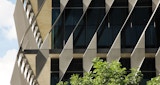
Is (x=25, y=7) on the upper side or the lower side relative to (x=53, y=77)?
upper

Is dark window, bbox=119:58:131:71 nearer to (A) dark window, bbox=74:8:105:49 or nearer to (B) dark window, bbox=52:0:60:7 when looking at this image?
(A) dark window, bbox=74:8:105:49

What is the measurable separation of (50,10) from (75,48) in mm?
3210

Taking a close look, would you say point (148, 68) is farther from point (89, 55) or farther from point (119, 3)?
point (119, 3)

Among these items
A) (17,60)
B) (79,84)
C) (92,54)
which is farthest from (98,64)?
(17,60)

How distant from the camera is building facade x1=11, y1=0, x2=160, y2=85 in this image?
3550cm

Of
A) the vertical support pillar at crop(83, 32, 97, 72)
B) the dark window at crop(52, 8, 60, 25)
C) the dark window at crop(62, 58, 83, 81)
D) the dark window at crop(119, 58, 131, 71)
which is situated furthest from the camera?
the dark window at crop(52, 8, 60, 25)

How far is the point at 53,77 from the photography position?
3622 centimetres

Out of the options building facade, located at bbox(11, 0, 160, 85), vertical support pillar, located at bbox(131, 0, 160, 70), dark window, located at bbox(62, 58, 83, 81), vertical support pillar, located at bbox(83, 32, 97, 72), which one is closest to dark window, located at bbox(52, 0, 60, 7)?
building facade, located at bbox(11, 0, 160, 85)

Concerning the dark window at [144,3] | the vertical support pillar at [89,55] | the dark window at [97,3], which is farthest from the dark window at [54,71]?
the dark window at [144,3]

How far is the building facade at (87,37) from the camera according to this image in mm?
35500

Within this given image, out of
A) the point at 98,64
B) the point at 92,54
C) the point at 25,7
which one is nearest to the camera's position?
the point at 98,64

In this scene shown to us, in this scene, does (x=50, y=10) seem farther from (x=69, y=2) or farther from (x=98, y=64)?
(x=98, y=64)

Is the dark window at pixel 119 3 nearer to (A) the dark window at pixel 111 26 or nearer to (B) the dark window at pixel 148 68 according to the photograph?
(A) the dark window at pixel 111 26

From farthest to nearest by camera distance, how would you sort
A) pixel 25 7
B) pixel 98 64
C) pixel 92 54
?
pixel 25 7 → pixel 92 54 → pixel 98 64
